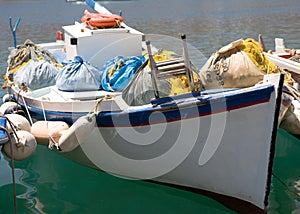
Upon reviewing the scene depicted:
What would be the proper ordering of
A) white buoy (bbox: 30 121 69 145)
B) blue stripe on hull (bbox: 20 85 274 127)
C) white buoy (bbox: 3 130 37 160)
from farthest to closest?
white buoy (bbox: 30 121 69 145) < white buoy (bbox: 3 130 37 160) < blue stripe on hull (bbox: 20 85 274 127)

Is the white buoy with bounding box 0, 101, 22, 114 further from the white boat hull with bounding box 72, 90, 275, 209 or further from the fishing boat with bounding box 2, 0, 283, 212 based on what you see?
the white boat hull with bounding box 72, 90, 275, 209

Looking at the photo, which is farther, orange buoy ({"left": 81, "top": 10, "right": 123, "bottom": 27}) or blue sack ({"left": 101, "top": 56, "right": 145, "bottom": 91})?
orange buoy ({"left": 81, "top": 10, "right": 123, "bottom": 27})

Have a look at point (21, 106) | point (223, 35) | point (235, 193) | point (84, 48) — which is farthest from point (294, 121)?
point (223, 35)

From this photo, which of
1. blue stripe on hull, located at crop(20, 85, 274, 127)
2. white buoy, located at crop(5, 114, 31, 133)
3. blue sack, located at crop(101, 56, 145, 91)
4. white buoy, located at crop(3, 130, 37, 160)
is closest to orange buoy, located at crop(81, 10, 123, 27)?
blue sack, located at crop(101, 56, 145, 91)

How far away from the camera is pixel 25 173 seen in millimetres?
7773

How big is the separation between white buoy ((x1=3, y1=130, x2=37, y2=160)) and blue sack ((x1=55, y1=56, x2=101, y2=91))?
2.97 ft

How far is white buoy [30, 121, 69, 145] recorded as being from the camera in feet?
20.5

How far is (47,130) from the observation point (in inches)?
252

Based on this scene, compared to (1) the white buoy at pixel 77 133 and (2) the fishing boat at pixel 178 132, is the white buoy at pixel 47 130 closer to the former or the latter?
(2) the fishing boat at pixel 178 132

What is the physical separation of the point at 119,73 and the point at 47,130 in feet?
3.99

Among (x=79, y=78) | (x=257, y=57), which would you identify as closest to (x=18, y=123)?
(x=79, y=78)

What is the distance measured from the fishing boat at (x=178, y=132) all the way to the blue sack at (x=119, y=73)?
0.39 ft

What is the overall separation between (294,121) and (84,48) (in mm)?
3314

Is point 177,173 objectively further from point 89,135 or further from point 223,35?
point 223,35
